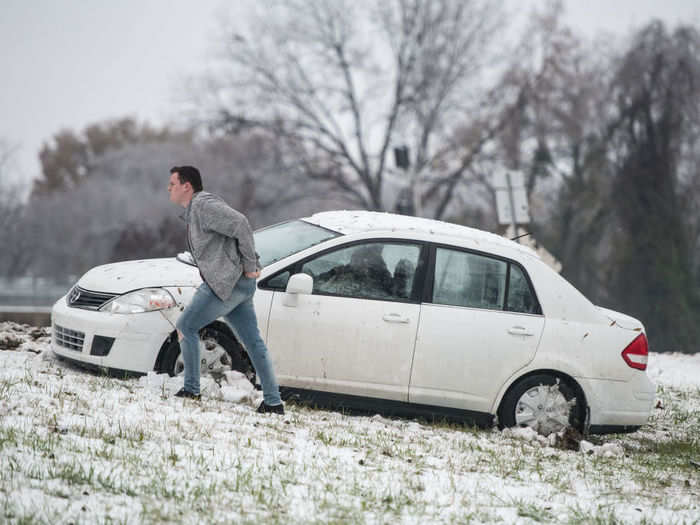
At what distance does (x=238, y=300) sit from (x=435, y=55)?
1198 inches

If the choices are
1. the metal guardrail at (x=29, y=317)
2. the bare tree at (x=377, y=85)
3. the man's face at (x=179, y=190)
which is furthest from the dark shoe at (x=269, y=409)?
the bare tree at (x=377, y=85)

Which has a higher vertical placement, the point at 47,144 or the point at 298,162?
the point at 47,144

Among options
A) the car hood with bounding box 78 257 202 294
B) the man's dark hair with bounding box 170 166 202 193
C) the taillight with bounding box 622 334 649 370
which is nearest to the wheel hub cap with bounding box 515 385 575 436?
the taillight with bounding box 622 334 649 370

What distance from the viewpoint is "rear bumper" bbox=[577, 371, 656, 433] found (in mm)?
6973

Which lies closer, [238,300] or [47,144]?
[238,300]

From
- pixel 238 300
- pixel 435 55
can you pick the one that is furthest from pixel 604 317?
pixel 435 55

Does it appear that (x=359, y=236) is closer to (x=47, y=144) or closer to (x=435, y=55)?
(x=435, y=55)

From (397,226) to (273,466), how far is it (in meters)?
2.89

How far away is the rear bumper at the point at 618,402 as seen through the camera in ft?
22.9

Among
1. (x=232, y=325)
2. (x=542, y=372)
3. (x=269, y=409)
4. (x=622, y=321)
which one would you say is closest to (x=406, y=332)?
(x=542, y=372)

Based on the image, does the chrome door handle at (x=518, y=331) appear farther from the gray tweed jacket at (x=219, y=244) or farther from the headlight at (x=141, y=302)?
the headlight at (x=141, y=302)

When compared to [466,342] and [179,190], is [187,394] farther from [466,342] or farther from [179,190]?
[466,342]

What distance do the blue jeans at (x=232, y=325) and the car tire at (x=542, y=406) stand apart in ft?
6.38

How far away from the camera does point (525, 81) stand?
35000mm
